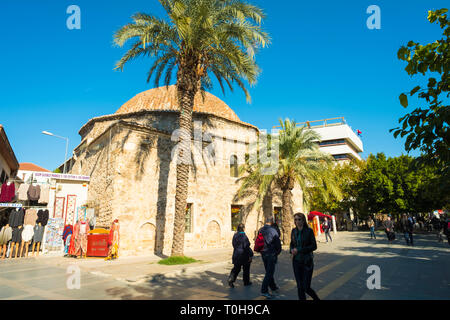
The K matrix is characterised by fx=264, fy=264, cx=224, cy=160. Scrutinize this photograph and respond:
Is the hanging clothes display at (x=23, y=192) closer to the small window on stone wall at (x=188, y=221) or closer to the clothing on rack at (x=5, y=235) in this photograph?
the clothing on rack at (x=5, y=235)

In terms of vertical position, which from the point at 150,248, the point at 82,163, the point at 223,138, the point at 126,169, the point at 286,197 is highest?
the point at 223,138

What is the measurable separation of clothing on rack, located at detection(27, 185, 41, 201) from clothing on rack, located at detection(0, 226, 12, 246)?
9.73ft

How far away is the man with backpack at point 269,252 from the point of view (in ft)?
18.3

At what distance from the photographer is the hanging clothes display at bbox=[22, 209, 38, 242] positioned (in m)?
13.3

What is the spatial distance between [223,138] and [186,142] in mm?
9016

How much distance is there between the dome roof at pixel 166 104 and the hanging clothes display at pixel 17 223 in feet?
32.6

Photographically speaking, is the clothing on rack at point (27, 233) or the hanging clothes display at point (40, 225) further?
the hanging clothes display at point (40, 225)

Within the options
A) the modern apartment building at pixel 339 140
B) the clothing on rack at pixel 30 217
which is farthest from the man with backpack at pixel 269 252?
the modern apartment building at pixel 339 140

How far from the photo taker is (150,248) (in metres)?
13.6

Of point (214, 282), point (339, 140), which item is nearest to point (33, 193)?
point (214, 282)

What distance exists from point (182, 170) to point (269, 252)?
20.4 ft
